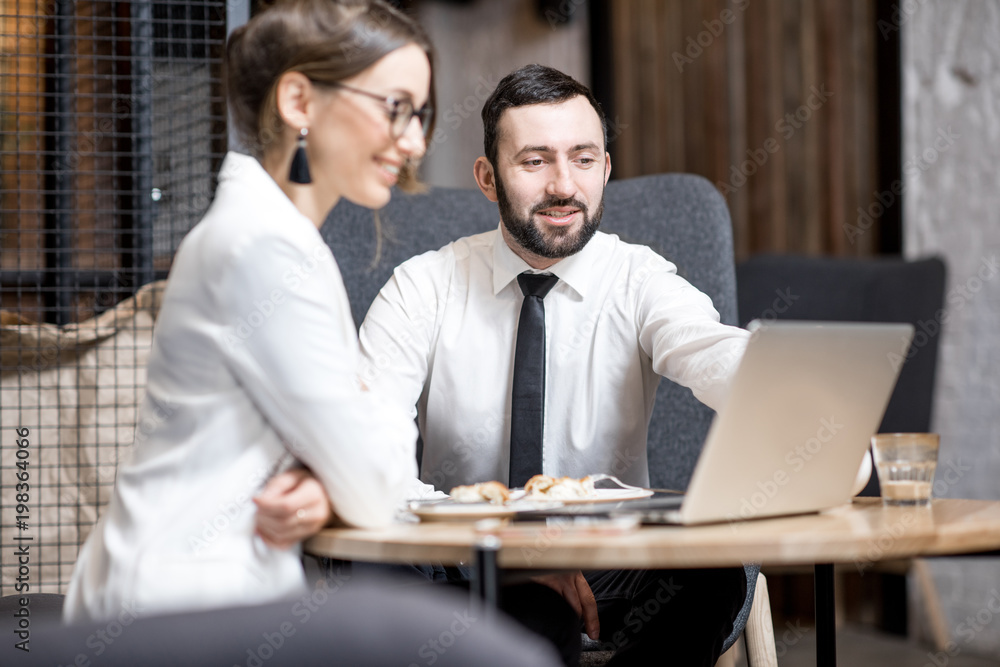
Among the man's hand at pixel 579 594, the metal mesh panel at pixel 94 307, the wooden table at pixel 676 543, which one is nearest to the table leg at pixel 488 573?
the wooden table at pixel 676 543

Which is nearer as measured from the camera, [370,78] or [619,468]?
[370,78]

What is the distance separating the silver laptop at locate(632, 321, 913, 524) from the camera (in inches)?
32.8

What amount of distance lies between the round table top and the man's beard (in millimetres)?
Result: 733

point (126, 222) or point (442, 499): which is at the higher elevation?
point (126, 222)

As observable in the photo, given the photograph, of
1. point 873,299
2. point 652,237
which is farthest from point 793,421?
point 873,299

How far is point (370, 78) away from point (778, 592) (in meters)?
2.67

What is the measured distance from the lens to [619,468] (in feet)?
5.37

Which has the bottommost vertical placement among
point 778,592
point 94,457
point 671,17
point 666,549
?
point 778,592

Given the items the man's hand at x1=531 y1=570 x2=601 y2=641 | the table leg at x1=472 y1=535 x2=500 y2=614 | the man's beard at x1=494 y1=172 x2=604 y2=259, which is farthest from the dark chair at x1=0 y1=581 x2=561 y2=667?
the man's beard at x1=494 y1=172 x2=604 y2=259

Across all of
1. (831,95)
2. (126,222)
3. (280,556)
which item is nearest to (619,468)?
(280,556)

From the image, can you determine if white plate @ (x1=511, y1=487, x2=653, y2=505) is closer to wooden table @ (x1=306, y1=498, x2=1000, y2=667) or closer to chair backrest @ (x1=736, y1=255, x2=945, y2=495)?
wooden table @ (x1=306, y1=498, x2=1000, y2=667)

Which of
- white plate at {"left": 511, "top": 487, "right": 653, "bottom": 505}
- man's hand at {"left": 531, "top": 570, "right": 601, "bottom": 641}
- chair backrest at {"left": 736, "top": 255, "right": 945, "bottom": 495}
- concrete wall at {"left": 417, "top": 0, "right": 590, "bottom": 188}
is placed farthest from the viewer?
concrete wall at {"left": 417, "top": 0, "right": 590, "bottom": 188}

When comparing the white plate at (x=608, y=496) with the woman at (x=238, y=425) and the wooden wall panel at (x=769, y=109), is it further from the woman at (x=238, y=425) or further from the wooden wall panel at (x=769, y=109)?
the wooden wall panel at (x=769, y=109)

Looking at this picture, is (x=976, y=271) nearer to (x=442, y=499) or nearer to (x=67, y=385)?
(x=442, y=499)
